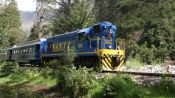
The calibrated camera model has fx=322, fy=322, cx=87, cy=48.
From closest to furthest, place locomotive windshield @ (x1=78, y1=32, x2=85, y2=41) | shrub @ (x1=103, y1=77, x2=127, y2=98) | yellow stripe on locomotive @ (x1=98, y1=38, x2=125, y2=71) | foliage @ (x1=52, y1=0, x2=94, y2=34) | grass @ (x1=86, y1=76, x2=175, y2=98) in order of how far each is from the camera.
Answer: grass @ (x1=86, y1=76, x2=175, y2=98) → shrub @ (x1=103, y1=77, x2=127, y2=98) → yellow stripe on locomotive @ (x1=98, y1=38, x2=125, y2=71) → locomotive windshield @ (x1=78, y1=32, x2=85, y2=41) → foliage @ (x1=52, y1=0, x2=94, y2=34)

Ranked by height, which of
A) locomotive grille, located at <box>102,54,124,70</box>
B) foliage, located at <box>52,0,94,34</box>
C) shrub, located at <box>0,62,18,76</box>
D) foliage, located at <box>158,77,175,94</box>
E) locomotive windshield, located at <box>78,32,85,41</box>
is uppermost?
foliage, located at <box>52,0,94,34</box>

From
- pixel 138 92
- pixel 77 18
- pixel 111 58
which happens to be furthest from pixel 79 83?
pixel 77 18

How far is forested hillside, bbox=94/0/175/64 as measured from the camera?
3781cm

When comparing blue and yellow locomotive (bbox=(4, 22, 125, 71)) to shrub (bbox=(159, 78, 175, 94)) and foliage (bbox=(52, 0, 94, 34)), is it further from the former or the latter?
foliage (bbox=(52, 0, 94, 34))

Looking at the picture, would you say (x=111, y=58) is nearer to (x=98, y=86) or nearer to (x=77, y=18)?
(x=98, y=86)

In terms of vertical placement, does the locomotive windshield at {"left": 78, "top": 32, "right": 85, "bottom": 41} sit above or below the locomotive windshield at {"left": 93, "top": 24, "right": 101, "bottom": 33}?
below

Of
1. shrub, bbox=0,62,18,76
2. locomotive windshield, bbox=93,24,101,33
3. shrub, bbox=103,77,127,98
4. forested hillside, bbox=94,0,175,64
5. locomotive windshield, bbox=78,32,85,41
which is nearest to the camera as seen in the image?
shrub, bbox=103,77,127,98

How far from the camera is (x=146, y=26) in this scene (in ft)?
144

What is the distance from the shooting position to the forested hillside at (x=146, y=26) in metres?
37.8

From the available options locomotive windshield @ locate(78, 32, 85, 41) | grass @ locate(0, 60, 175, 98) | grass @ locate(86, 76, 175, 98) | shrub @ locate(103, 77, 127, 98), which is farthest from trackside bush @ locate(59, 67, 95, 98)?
locomotive windshield @ locate(78, 32, 85, 41)

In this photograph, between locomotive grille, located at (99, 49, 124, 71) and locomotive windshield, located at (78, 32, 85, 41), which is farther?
locomotive windshield, located at (78, 32, 85, 41)

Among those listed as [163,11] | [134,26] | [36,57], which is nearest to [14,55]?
[36,57]

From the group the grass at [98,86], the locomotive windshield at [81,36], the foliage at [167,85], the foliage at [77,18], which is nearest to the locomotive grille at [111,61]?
the locomotive windshield at [81,36]

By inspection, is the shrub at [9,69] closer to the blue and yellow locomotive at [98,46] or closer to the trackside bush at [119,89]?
the blue and yellow locomotive at [98,46]
